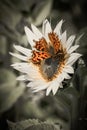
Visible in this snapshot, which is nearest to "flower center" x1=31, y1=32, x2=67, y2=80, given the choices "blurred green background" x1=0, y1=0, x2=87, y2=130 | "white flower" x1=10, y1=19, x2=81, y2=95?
"white flower" x1=10, y1=19, x2=81, y2=95

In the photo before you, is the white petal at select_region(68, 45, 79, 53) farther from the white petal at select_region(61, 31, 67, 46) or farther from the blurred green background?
the blurred green background

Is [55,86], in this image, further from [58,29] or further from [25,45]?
[25,45]

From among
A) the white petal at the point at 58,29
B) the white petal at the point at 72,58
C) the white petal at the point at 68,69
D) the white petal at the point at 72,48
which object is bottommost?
the white petal at the point at 68,69

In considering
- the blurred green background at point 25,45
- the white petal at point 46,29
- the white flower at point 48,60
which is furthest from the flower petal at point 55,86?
the blurred green background at point 25,45

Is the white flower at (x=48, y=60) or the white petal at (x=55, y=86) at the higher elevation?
the white flower at (x=48, y=60)

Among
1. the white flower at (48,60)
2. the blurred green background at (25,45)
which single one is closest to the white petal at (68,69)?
the white flower at (48,60)

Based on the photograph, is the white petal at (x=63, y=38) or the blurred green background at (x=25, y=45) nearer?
the white petal at (x=63, y=38)

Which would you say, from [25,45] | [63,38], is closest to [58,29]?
[63,38]

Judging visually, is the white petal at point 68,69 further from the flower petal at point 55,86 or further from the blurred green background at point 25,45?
the blurred green background at point 25,45
